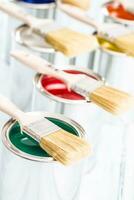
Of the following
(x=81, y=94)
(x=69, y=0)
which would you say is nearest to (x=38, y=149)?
(x=81, y=94)

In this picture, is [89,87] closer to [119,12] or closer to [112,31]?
[112,31]

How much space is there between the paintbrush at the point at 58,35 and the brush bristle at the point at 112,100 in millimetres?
117

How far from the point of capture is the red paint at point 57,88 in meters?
0.68

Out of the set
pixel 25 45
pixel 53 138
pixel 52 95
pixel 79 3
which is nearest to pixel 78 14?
pixel 79 3

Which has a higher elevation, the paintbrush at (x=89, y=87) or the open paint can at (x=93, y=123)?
the paintbrush at (x=89, y=87)

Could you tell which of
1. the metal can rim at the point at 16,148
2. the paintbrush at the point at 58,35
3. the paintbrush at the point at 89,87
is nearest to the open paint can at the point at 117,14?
the paintbrush at the point at 58,35

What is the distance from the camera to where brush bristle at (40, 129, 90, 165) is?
0.52 meters

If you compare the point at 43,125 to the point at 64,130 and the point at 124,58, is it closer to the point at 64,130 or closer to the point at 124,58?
the point at 64,130

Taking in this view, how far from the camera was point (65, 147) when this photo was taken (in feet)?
1.77

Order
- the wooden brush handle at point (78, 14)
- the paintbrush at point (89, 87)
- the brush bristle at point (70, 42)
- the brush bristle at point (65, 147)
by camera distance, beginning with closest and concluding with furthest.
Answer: the brush bristle at point (65, 147), the paintbrush at point (89, 87), the brush bristle at point (70, 42), the wooden brush handle at point (78, 14)

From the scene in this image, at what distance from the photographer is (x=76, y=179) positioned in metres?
0.56

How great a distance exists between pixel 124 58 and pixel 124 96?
0.14m

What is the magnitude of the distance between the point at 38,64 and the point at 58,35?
3.6 inches

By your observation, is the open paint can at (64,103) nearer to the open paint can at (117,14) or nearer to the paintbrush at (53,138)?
the paintbrush at (53,138)
